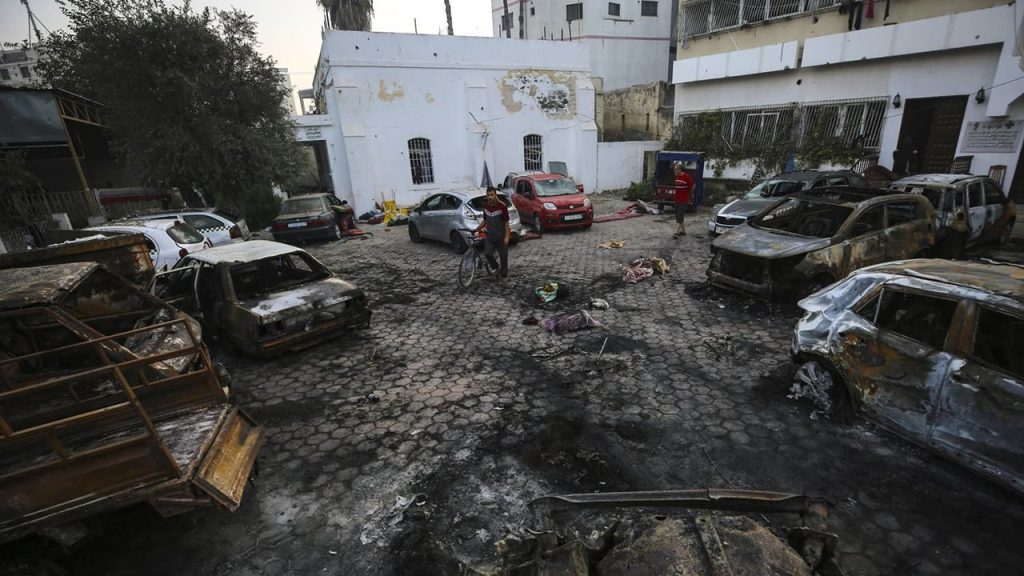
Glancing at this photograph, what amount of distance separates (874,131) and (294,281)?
17587mm

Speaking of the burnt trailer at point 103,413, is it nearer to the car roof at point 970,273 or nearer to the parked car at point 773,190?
the car roof at point 970,273

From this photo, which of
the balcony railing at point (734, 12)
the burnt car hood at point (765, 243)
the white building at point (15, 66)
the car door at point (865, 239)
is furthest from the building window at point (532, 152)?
the white building at point (15, 66)

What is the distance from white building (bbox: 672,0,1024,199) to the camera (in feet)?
38.8

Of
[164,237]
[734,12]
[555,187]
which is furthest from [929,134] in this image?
[164,237]

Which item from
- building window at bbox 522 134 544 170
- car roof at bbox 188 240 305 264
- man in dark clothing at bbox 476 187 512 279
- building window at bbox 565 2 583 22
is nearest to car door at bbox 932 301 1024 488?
man in dark clothing at bbox 476 187 512 279

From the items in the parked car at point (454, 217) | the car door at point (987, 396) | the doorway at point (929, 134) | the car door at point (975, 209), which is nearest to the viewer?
the car door at point (987, 396)

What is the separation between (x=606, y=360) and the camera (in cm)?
571

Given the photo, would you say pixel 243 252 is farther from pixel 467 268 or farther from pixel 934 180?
pixel 934 180

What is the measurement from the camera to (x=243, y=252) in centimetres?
628

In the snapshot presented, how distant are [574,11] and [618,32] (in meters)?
3.25

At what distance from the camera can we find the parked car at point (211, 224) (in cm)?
987

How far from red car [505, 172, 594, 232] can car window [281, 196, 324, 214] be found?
6.31 metres

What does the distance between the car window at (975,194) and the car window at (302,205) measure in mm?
15750

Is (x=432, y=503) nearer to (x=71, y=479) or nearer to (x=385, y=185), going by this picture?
(x=71, y=479)
